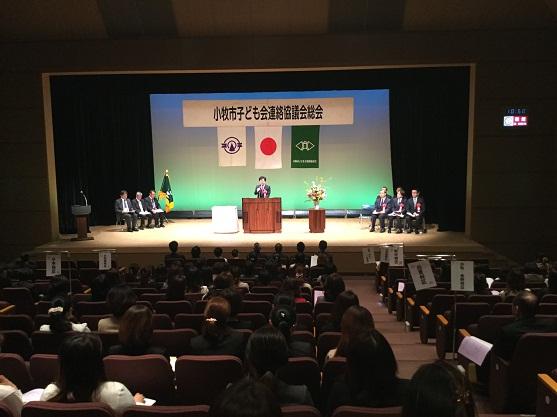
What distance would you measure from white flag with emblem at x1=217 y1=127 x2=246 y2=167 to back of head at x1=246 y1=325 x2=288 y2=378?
12261mm

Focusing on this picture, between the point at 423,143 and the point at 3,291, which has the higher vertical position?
the point at 423,143

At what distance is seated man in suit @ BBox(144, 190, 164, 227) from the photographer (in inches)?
551

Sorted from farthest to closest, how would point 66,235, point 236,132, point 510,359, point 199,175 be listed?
point 199,175, point 236,132, point 66,235, point 510,359

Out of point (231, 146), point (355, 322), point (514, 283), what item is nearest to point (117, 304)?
point (355, 322)

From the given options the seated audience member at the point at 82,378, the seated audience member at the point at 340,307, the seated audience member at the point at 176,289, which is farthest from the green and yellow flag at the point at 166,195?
the seated audience member at the point at 82,378

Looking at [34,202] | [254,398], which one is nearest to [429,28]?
[34,202]

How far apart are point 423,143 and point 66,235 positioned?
30.2ft

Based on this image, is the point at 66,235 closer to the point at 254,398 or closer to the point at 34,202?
the point at 34,202

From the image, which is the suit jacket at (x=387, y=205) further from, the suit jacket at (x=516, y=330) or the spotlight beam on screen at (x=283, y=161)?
the suit jacket at (x=516, y=330)

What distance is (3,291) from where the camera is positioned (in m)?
5.95

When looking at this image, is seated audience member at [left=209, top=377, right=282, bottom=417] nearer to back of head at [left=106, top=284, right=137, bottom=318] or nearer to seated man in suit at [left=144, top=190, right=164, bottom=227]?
back of head at [left=106, top=284, right=137, bottom=318]

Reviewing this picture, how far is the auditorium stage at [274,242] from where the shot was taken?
36.4 ft

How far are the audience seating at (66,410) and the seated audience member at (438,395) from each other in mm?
1241

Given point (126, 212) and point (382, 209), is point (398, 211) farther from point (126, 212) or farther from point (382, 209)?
point (126, 212)
